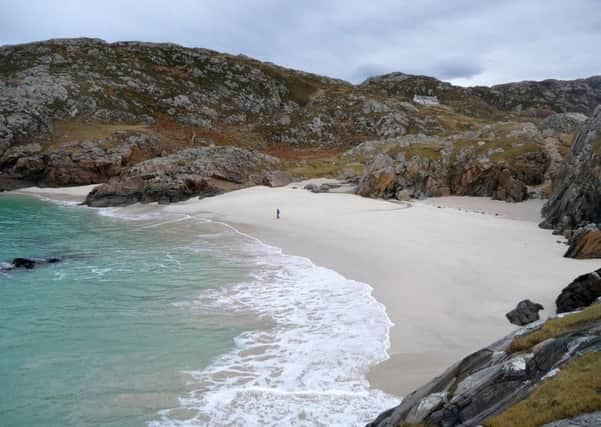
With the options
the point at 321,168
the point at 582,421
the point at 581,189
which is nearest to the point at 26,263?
the point at 582,421

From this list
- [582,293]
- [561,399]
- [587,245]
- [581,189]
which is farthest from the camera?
[581,189]

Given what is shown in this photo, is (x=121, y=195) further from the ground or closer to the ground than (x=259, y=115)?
closer to the ground

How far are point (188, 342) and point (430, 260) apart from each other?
432 inches

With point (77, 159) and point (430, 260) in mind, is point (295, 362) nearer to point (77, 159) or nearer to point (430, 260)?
point (430, 260)

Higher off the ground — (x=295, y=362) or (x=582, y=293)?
(x=582, y=293)

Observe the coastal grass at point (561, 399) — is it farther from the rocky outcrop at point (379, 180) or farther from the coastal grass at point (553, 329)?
the rocky outcrop at point (379, 180)

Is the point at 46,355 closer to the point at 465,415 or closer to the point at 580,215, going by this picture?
the point at 465,415

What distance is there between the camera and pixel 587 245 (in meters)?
17.1

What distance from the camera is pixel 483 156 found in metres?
40.3

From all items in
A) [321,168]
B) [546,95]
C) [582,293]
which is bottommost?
[582,293]

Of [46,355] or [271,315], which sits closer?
[46,355]

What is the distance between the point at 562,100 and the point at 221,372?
182 m

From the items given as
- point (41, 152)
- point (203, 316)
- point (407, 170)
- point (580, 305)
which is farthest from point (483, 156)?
point (41, 152)

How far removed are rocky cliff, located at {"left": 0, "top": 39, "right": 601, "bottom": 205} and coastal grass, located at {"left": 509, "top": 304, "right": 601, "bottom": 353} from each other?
104 feet
